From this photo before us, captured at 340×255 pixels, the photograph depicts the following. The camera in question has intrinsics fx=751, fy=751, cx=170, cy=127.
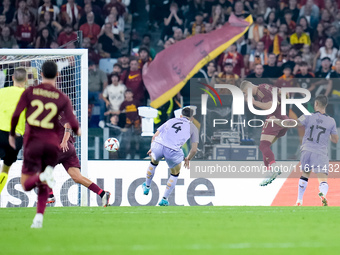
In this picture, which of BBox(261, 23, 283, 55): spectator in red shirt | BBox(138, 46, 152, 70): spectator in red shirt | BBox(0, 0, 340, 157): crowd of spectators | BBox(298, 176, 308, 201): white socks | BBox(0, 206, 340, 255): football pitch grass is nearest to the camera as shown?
BBox(0, 206, 340, 255): football pitch grass

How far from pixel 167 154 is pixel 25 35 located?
24.8ft

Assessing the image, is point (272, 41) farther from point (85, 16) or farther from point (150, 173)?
point (150, 173)

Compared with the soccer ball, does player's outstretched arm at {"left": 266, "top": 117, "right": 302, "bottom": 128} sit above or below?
above

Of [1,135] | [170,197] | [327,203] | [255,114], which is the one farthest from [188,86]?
[1,135]

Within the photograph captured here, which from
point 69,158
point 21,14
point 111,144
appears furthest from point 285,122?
point 21,14

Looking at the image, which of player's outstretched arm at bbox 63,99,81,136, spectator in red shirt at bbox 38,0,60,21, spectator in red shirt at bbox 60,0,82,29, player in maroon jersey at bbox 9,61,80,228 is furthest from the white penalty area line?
spectator in red shirt at bbox 38,0,60,21

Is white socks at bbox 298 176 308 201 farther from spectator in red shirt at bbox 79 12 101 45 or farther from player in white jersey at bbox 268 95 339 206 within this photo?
spectator in red shirt at bbox 79 12 101 45

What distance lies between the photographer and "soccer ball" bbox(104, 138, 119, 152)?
51.3 feet

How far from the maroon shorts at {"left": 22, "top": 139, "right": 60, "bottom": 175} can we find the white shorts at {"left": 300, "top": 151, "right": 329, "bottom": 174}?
23.5 ft

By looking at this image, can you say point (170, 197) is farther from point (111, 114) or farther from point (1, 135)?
point (1, 135)

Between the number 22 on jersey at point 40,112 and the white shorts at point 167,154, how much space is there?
6426 millimetres

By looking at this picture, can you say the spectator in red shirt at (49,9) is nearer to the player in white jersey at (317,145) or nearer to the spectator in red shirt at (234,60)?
the spectator in red shirt at (234,60)

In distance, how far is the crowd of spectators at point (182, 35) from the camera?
61.4 ft

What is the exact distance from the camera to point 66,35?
66.6 feet
